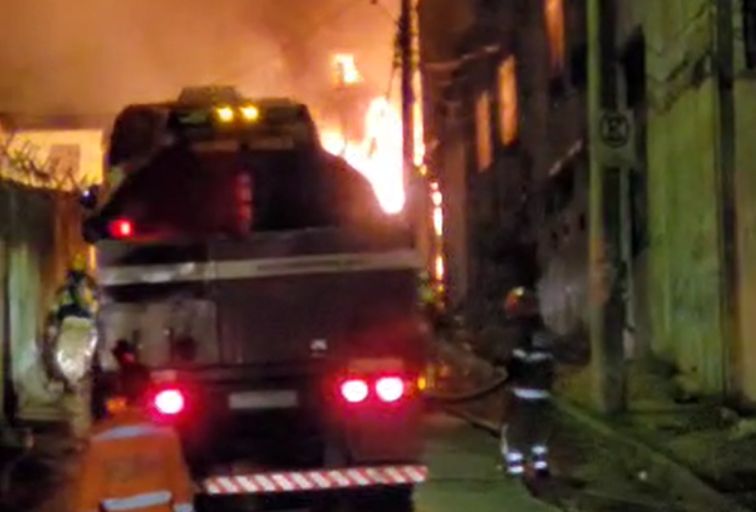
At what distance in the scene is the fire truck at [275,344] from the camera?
10047 millimetres

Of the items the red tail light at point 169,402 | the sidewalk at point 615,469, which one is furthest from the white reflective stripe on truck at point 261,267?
the sidewalk at point 615,469

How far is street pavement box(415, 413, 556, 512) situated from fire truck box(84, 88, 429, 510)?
1488 millimetres

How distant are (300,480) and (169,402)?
0.96m

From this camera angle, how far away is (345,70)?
189 ft

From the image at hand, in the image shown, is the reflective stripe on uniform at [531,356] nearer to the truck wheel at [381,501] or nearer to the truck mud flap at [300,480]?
the truck wheel at [381,501]

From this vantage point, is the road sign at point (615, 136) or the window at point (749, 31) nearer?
the window at point (749, 31)

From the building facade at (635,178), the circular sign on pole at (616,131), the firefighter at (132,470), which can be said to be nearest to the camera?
the firefighter at (132,470)

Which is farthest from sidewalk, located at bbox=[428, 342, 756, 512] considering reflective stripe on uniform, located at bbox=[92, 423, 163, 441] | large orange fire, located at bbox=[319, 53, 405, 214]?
large orange fire, located at bbox=[319, 53, 405, 214]

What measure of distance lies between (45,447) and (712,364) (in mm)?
6891

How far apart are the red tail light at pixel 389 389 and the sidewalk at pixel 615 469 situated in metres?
2.52

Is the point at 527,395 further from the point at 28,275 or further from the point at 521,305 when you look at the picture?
the point at 28,275

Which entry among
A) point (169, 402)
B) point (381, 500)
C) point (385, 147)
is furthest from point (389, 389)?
point (385, 147)

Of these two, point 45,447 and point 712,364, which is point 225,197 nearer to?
point 45,447

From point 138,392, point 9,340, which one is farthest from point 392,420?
point 9,340
